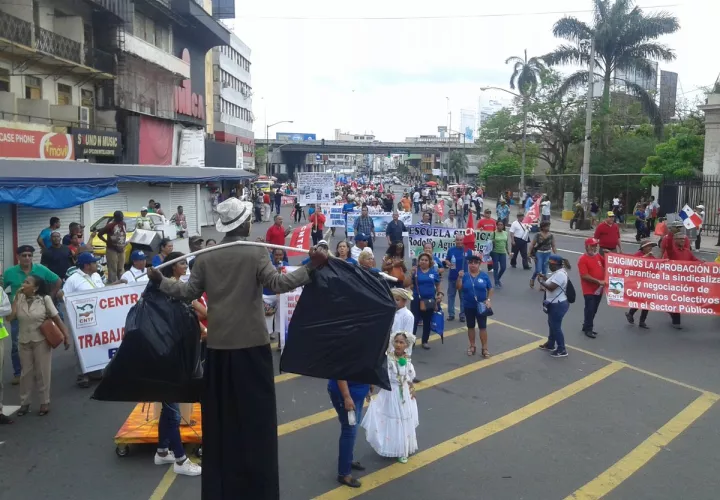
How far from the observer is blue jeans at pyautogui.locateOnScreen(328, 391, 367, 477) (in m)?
5.32

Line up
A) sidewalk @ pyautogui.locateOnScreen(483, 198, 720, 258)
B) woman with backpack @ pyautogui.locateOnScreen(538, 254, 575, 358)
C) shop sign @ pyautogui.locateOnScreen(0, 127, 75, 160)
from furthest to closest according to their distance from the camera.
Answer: sidewalk @ pyautogui.locateOnScreen(483, 198, 720, 258)
shop sign @ pyautogui.locateOnScreen(0, 127, 75, 160)
woman with backpack @ pyautogui.locateOnScreen(538, 254, 575, 358)

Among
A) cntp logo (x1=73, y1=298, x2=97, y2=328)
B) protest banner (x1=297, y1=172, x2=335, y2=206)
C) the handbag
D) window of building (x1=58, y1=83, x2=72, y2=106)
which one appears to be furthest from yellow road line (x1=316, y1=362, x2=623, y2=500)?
window of building (x1=58, y1=83, x2=72, y2=106)

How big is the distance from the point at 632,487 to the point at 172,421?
12.7 ft

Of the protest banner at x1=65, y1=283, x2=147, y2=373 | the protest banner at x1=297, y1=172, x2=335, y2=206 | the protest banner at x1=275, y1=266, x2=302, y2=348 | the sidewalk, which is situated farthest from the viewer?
the protest banner at x1=297, y1=172, x2=335, y2=206

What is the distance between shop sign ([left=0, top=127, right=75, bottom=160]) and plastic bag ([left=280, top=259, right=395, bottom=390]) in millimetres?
18223

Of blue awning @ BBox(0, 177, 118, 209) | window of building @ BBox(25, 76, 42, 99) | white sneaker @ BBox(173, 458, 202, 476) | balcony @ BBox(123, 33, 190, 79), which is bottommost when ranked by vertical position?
white sneaker @ BBox(173, 458, 202, 476)

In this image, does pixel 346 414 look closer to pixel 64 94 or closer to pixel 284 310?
pixel 284 310

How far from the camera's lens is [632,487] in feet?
17.8

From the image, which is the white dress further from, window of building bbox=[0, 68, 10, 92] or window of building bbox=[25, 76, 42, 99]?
window of building bbox=[25, 76, 42, 99]

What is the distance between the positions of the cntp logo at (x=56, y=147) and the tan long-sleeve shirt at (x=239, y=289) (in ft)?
65.8

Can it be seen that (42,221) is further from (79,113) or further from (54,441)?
(54,441)

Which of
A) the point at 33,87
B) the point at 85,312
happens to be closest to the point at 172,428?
the point at 85,312

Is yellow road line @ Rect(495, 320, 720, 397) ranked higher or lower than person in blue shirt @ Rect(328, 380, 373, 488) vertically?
lower

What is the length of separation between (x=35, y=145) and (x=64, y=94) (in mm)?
5113
